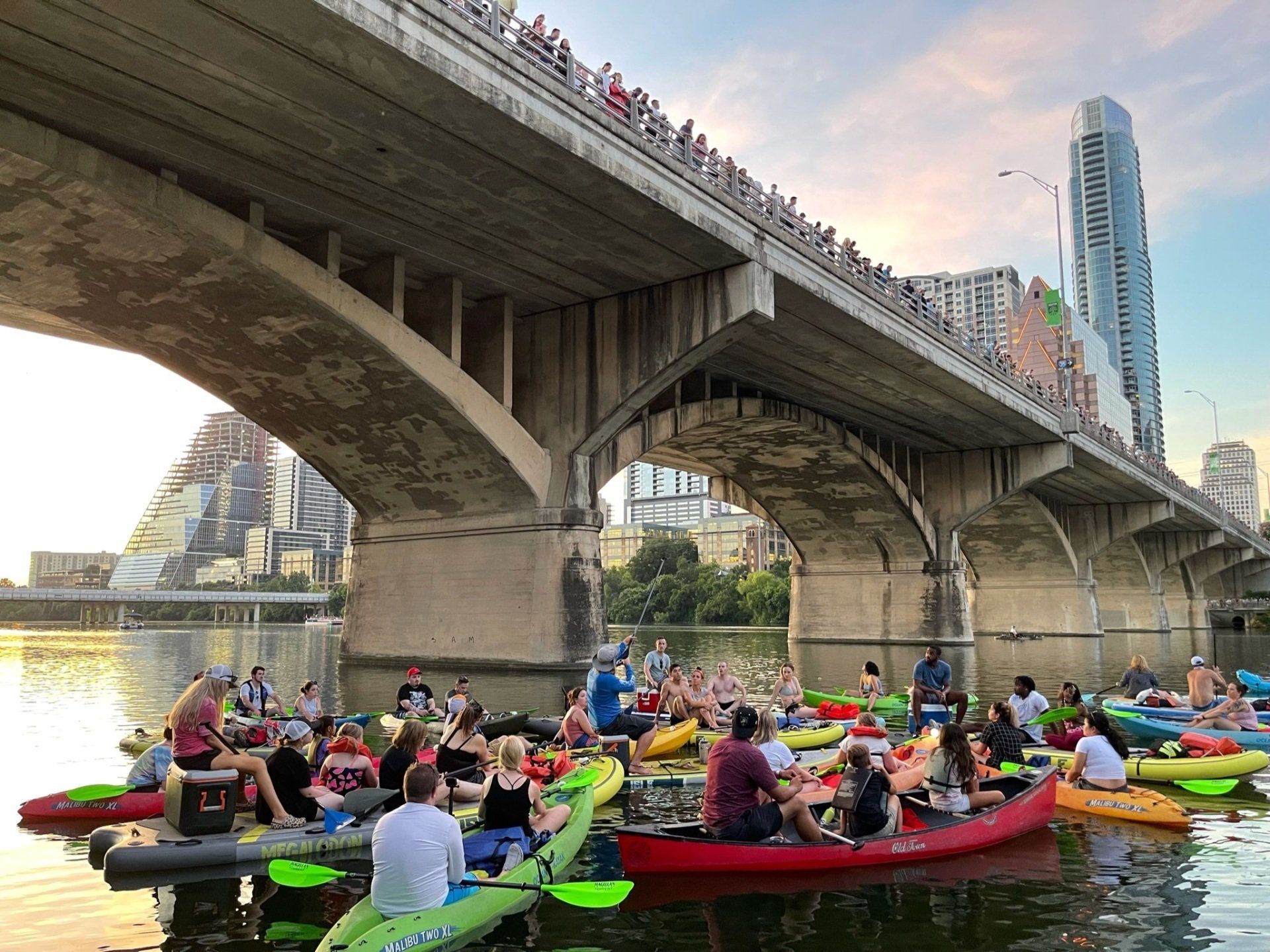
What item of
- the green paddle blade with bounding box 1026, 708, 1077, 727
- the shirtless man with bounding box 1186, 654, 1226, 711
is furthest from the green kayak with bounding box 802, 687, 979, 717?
the shirtless man with bounding box 1186, 654, 1226, 711

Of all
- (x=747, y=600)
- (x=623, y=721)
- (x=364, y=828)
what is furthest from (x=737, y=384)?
(x=747, y=600)

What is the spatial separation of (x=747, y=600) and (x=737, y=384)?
5408 centimetres

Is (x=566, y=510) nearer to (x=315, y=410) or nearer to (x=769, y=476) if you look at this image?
(x=315, y=410)

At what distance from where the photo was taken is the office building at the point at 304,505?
190m

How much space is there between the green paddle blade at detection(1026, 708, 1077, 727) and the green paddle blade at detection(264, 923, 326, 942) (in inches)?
419

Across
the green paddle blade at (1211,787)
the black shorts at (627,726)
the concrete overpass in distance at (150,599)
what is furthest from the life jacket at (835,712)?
the concrete overpass in distance at (150,599)

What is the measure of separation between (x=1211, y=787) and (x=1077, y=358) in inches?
5321

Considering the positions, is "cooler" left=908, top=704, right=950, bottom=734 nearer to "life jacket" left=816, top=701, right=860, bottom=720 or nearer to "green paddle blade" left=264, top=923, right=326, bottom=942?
"life jacket" left=816, top=701, right=860, bottom=720

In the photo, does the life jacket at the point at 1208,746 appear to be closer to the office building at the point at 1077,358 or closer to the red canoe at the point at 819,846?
the red canoe at the point at 819,846

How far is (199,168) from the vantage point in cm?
1736

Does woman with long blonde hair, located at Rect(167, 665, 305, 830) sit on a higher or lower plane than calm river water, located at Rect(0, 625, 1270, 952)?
higher

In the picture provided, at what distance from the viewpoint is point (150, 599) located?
112312 millimetres

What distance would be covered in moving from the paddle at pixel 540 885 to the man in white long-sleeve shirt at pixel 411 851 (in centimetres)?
63

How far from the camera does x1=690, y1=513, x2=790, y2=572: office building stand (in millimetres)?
124062
